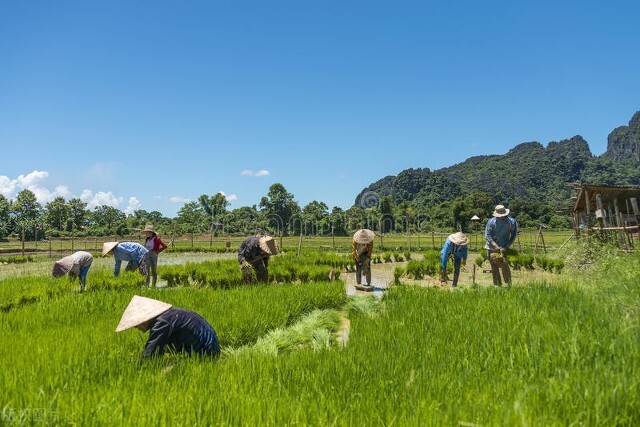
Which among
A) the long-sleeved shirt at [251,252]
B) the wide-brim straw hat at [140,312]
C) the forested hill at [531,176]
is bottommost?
the wide-brim straw hat at [140,312]

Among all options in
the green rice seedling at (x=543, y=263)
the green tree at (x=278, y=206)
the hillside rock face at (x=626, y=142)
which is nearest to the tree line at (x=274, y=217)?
the green tree at (x=278, y=206)

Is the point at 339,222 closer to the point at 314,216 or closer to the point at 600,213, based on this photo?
the point at 314,216

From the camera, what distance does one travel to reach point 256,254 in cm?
696

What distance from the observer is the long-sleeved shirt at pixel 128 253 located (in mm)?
7470

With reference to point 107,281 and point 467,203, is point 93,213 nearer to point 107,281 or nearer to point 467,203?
point 467,203

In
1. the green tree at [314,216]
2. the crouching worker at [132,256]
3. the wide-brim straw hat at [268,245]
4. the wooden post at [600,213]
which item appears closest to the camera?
the wide-brim straw hat at [268,245]

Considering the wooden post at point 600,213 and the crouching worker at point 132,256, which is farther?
the wooden post at point 600,213

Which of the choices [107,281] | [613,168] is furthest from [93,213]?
[613,168]

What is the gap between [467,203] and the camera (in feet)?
173

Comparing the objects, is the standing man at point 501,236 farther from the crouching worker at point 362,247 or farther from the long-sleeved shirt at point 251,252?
the long-sleeved shirt at point 251,252

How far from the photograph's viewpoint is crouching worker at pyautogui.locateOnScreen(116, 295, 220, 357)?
2.71m

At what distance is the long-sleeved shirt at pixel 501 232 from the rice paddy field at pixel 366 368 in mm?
1735

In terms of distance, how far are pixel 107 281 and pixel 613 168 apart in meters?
117

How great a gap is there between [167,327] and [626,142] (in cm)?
16441
